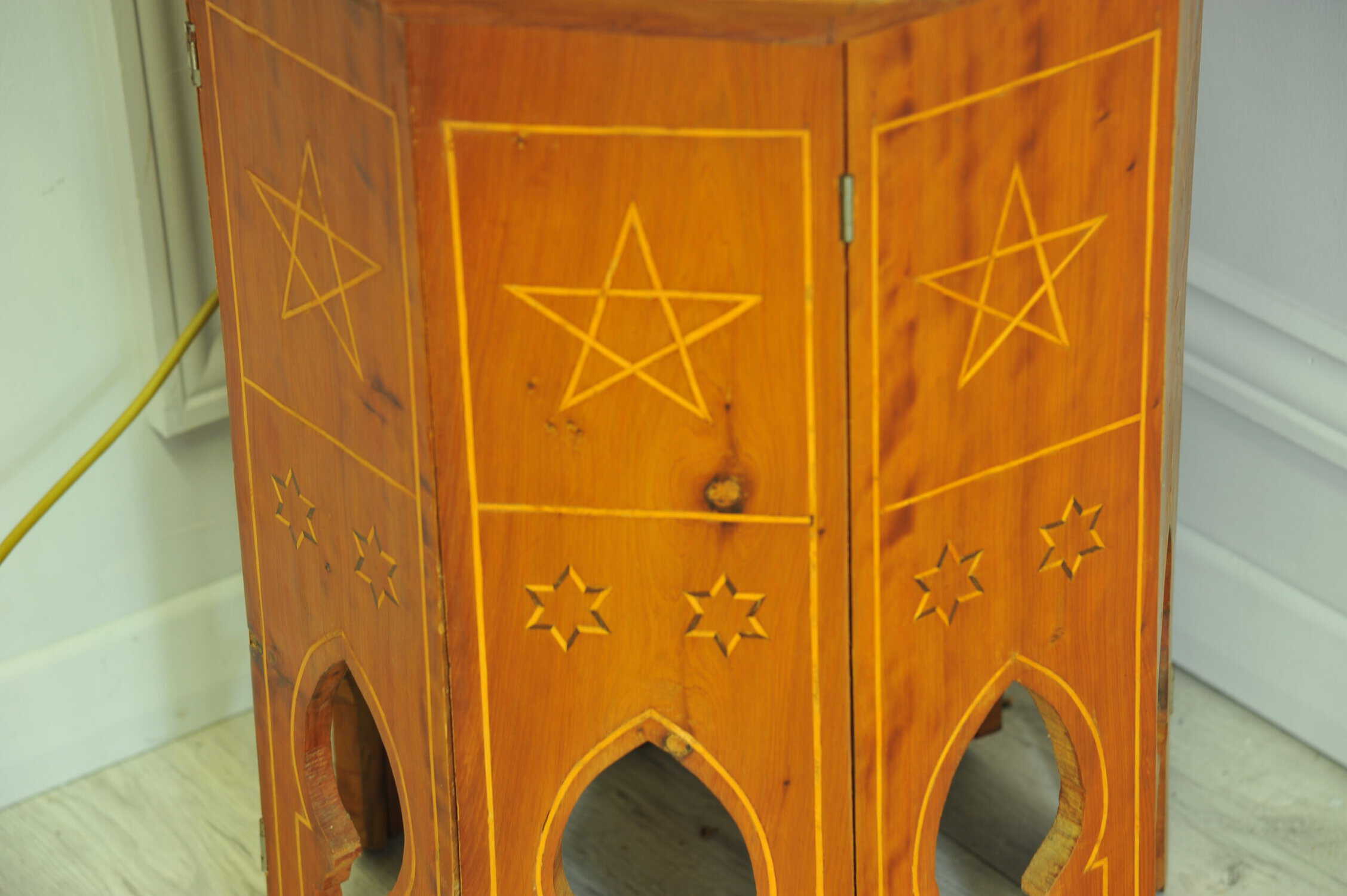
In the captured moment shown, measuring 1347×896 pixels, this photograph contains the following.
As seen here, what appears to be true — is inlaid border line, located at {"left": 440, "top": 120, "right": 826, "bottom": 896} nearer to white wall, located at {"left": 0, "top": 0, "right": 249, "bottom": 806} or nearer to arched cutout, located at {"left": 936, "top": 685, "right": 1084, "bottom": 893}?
arched cutout, located at {"left": 936, "top": 685, "right": 1084, "bottom": 893}

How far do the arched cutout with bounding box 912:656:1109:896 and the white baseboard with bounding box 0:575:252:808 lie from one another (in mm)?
778

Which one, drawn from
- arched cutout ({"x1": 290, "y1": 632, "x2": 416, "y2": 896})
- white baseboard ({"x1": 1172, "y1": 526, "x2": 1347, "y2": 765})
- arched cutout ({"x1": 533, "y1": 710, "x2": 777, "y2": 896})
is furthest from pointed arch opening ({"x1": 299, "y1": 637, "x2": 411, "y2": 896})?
white baseboard ({"x1": 1172, "y1": 526, "x2": 1347, "y2": 765})

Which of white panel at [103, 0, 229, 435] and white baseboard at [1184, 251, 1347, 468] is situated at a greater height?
white panel at [103, 0, 229, 435]

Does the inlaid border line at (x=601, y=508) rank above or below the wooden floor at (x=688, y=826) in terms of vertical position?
above

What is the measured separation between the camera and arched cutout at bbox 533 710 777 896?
46.6 inches

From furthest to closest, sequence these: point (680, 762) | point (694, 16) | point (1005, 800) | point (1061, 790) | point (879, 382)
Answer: point (1005, 800) < point (1061, 790) < point (680, 762) < point (879, 382) < point (694, 16)

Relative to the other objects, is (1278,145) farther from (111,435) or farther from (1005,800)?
(111,435)

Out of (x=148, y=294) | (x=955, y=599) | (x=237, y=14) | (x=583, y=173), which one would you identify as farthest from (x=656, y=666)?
(x=148, y=294)

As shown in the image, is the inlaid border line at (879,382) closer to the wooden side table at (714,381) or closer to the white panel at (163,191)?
the wooden side table at (714,381)

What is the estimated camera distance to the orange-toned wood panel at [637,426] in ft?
3.38

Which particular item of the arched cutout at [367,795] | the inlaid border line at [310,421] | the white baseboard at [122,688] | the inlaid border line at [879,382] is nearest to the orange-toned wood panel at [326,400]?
the inlaid border line at [310,421]

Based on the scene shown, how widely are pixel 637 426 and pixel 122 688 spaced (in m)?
0.84

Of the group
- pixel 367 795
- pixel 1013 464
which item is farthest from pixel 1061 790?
pixel 367 795

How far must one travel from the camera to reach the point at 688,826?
166 cm
